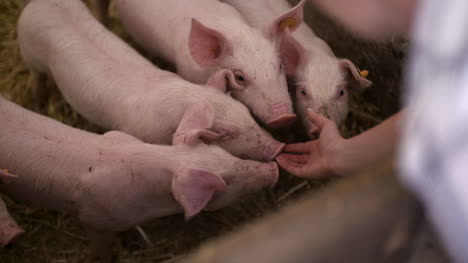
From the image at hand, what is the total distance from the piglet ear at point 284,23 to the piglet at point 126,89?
274 millimetres

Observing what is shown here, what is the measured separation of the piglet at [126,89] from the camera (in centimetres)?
206

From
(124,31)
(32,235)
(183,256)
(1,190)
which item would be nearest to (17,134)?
(1,190)

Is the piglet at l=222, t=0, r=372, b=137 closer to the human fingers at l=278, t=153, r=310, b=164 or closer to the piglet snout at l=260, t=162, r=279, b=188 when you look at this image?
the human fingers at l=278, t=153, r=310, b=164

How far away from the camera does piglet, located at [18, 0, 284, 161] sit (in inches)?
81.0

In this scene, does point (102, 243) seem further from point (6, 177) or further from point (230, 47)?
point (230, 47)

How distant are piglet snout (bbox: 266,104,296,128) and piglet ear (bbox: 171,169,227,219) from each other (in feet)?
1.40

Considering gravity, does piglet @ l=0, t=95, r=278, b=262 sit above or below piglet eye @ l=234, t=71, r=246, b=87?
below

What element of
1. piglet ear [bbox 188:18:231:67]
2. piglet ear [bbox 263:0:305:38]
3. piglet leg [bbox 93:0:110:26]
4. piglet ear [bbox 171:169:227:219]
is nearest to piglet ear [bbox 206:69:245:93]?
piglet ear [bbox 188:18:231:67]

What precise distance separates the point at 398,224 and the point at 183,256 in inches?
58.4

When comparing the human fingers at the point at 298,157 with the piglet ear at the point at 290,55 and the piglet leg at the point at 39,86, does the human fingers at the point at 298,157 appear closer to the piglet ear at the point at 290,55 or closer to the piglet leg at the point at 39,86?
the piglet ear at the point at 290,55

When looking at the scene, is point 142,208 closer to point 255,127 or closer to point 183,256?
point 183,256

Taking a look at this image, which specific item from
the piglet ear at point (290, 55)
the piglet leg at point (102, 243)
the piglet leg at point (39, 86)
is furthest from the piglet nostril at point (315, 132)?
the piglet leg at point (39, 86)

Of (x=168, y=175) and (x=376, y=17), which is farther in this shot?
(x=168, y=175)

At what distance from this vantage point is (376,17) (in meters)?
1.54
